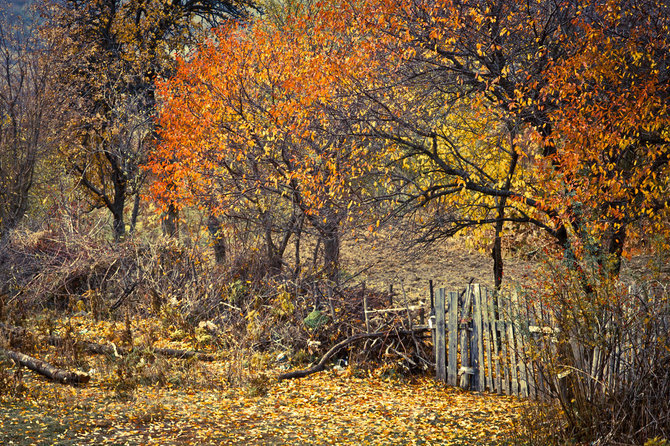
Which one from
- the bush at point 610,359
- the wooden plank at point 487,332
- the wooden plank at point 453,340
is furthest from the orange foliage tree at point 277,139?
the bush at point 610,359

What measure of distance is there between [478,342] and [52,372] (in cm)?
602

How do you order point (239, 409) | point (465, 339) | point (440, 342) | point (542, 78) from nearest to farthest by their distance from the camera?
point (239, 409), point (465, 339), point (440, 342), point (542, 78)

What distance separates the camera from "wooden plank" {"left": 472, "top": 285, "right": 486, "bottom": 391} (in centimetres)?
945

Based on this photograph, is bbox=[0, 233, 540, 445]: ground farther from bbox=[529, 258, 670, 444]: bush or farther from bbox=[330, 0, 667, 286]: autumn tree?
bbox=[330, 0, 667, 286]: autumn tree

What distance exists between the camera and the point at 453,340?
31.7 ft

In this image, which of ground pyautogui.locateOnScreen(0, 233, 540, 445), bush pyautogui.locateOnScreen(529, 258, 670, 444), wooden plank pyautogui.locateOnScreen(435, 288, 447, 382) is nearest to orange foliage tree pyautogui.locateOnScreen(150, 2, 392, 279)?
wooden plank pyautogui.locateOnScreen(435, 288, 447, 382)

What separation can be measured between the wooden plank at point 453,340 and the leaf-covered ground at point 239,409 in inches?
9.5

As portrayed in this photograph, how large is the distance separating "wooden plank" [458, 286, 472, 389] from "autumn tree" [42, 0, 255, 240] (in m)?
12.6

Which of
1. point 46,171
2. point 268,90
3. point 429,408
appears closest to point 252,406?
point 429,408

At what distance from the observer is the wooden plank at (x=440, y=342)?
32.0ft

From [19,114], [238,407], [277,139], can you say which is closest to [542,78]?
[277,139]

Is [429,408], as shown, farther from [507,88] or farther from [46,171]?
[46,171]

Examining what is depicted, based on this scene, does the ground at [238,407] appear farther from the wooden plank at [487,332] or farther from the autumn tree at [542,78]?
the autumn tree at [542,78]

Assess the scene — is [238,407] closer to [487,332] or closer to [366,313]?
[366,313]
